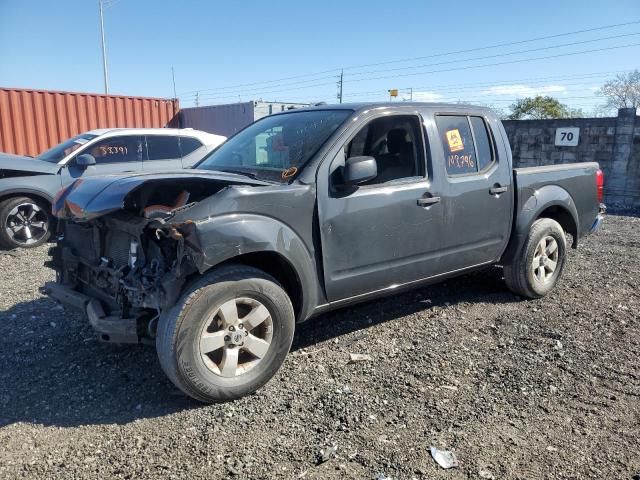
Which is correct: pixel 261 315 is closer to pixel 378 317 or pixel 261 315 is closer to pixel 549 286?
pixel 378 317

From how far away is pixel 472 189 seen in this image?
4.44 metres

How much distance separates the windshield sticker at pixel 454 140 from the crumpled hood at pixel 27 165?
5734 mm

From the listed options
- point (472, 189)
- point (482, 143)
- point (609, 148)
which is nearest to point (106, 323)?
point (472, 189)

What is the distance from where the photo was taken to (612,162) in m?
12.6

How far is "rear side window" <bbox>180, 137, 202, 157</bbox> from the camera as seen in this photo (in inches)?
344

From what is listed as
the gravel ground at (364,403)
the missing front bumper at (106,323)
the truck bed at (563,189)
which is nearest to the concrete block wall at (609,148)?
the truck bed at (563,189)

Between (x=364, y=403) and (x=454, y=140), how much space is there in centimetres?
237

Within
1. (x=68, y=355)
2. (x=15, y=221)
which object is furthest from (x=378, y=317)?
(x=15, y=221)

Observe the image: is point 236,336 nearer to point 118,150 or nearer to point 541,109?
point 118,150

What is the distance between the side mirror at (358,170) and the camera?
3.54m

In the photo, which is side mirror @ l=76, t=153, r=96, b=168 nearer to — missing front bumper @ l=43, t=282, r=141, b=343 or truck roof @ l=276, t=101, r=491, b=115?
truck roof @ l=276, t=101, r=491, b=115

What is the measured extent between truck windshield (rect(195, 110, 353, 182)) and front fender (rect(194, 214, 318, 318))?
0.45 metres

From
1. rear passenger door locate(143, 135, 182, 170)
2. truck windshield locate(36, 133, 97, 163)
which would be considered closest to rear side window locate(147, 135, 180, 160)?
rear passenger door locate(143, 135, 182, 170)

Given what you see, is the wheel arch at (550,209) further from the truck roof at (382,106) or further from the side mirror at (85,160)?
the side mirror at (85,160)
